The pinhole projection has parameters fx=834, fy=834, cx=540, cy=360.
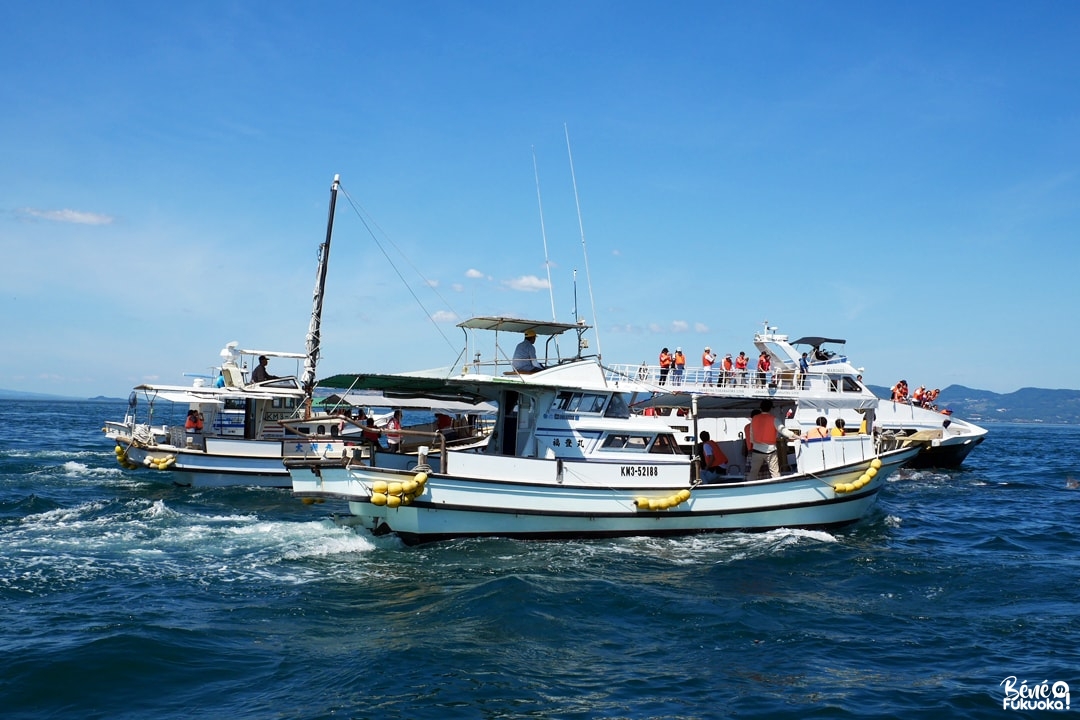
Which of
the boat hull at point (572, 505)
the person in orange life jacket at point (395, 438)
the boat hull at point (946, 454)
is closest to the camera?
the boat hull at point (572, 505)

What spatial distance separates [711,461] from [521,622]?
31.9 ft

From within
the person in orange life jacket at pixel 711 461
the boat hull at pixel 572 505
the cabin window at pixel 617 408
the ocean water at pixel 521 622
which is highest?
the cabin window at pixel 617 408

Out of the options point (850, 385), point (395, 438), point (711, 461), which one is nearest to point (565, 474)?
point (711, 461)

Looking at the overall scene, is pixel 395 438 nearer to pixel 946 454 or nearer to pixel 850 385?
pixel 850 385

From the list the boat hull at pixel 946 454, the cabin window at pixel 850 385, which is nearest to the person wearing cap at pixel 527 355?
the cabin window at pixel 850 385

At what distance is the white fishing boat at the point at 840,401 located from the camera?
2469 centimetres

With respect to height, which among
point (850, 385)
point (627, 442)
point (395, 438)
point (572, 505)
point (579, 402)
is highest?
point (850, 385)

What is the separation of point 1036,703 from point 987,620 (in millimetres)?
3491

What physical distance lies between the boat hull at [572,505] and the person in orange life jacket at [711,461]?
1996 millimetres

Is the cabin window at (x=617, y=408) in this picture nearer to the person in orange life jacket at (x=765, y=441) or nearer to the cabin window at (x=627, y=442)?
the cabin window at (x=627, y=442)

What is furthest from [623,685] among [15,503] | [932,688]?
[15,503]

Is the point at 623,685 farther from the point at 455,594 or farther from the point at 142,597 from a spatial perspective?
the point at 142,597

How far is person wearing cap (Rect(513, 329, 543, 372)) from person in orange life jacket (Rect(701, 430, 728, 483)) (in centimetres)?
468

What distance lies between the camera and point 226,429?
32.5m
